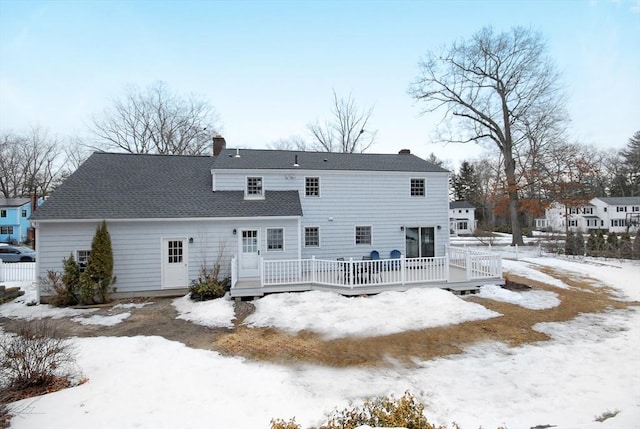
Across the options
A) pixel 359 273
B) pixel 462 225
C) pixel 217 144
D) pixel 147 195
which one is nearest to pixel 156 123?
pixel 217 144

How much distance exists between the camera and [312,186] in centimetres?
1427

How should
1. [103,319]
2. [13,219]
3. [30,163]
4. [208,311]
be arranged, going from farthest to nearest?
[30,163] < [13,219] < [208,311] < [103,319]

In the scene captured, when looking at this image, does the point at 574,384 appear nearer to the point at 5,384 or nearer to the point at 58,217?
the point at 5,384

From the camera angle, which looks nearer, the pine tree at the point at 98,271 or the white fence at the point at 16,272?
the pine tree at the point at 98,271

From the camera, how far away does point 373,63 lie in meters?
18.6

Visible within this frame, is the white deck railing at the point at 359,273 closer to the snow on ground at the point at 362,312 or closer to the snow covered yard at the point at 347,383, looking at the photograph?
the snow on ground at the point at 362,312

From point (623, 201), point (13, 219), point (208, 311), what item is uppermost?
point (623, 201)

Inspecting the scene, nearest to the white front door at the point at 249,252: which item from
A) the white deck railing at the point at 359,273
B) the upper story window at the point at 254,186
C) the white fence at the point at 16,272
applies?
the white deck railing at the point at 359,273

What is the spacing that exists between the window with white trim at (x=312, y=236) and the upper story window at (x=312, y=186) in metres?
1.55

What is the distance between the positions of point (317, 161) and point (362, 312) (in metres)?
8.41

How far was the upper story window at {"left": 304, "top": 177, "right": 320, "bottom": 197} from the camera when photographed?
14.2 metres

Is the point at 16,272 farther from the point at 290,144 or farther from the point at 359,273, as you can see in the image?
the point at 290,144

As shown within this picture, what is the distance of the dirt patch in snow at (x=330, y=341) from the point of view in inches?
258

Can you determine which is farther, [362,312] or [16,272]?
[16,272]
